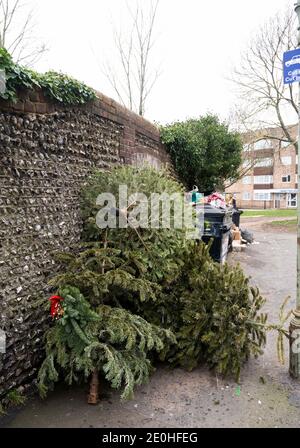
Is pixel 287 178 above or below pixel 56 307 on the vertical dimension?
above

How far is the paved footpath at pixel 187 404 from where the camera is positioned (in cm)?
312

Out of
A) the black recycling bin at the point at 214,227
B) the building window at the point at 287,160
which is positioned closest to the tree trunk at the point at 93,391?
the black recycling bin at the point at 214,227

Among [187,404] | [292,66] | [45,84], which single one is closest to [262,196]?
[292,66]

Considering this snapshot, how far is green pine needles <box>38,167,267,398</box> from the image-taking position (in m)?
3.24

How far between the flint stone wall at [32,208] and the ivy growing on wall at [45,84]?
95 millimetres

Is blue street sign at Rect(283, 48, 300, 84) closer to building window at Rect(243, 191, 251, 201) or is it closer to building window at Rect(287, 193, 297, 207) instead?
building window at Rect(287, 193, 297, 207)

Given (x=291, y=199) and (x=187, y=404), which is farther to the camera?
(x=291, y=199)

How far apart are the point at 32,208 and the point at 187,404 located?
2.43 m

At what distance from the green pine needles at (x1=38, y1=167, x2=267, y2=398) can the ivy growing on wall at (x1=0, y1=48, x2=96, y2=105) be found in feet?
3.49

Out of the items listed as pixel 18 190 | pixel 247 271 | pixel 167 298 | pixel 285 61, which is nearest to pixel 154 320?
pixel 167 298

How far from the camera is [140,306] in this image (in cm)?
413

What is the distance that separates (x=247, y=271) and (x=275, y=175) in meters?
44.5

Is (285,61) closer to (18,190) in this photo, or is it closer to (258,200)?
(18,190)

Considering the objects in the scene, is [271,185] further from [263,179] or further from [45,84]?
[45,84]
